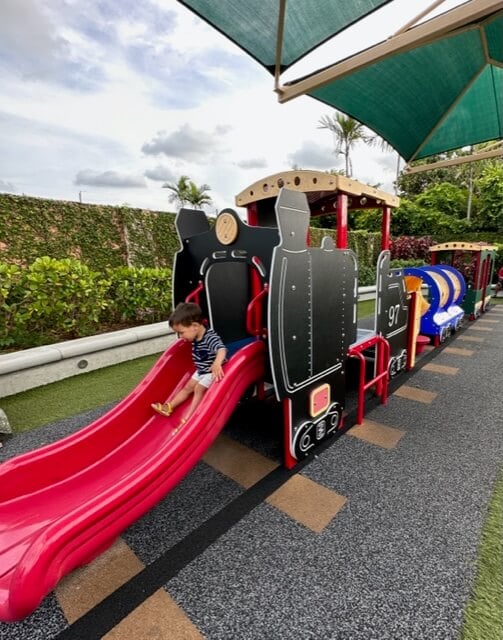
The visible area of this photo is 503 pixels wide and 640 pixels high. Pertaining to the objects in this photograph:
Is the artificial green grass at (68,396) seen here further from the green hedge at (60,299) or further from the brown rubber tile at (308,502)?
the brown rubber tile at (308,502)

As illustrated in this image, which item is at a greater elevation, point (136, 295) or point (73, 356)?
point (136, 295)

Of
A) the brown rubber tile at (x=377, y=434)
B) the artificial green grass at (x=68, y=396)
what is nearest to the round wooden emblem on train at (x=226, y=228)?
the brown rubber tile at (x=377, y=434)

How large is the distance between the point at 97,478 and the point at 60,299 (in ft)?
11.3

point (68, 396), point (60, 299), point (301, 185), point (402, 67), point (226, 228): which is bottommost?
point (68, 396)

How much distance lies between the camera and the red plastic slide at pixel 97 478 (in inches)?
51.2

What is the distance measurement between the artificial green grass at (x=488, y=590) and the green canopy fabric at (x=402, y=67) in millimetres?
3112

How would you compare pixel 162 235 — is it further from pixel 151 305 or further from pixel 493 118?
pixel 493 118

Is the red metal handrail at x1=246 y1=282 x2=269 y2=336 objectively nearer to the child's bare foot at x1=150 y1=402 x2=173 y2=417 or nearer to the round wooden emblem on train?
the round wooden emblem on train

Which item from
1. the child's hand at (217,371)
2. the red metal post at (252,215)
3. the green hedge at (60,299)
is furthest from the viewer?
the green hedge at (60,299)

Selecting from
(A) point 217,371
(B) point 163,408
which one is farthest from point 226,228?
(B) point 163,408

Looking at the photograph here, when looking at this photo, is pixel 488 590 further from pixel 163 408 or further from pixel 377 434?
pixel 163 408

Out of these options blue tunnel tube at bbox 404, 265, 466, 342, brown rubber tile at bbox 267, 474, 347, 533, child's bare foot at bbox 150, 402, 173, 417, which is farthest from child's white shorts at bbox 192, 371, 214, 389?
blue tunnel tube at bbox 404, 265, 466, 342

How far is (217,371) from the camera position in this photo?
2195 millimetres

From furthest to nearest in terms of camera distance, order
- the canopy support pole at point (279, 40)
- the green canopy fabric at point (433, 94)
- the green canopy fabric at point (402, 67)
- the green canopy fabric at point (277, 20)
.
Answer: the green canopy fabric at point (433, 94) → the green canopy fabric at point (277, 20) → the canopy support pole at point (279, 40) → the green canopy fabric at point (402, 67)
